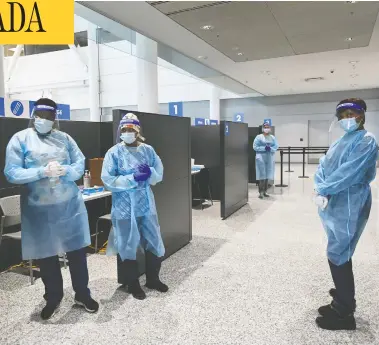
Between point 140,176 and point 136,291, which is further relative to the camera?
point 136,291

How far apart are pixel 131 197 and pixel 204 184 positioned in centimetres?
372

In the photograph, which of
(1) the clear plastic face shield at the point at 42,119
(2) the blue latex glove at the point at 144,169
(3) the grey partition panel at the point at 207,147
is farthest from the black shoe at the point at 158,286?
(3) the grey partition panel at the point at 207,147

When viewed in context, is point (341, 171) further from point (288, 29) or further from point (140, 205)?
point (288, 29)

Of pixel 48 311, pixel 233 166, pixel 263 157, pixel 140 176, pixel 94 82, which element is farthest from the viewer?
pixel 94 82

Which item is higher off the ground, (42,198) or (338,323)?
(42,198)

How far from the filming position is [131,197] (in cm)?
234

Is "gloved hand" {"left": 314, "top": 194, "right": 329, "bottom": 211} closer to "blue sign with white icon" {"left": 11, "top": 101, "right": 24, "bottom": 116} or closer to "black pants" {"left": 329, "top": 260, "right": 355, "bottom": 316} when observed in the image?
"black pants" {"left": 329, "top": 260, "right": 355, "bottom": 316}

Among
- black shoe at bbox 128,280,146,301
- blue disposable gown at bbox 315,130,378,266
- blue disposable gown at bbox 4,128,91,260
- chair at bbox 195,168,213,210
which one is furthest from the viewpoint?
chair at bbox 195,168,213,210

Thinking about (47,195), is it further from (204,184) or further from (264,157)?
(264,157)

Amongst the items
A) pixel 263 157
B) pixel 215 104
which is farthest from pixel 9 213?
pixel 215 104

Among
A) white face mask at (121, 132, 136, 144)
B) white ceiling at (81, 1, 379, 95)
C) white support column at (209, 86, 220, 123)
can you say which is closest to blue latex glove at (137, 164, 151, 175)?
white face mask at (121, 132, 136, 144)

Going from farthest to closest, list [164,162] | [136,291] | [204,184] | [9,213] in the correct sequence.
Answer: [204,184] → [164,162] → [9,213] → [136,291]

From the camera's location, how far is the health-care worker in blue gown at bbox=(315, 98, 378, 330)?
185cm

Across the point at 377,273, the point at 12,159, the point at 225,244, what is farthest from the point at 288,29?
the point at 12,159
